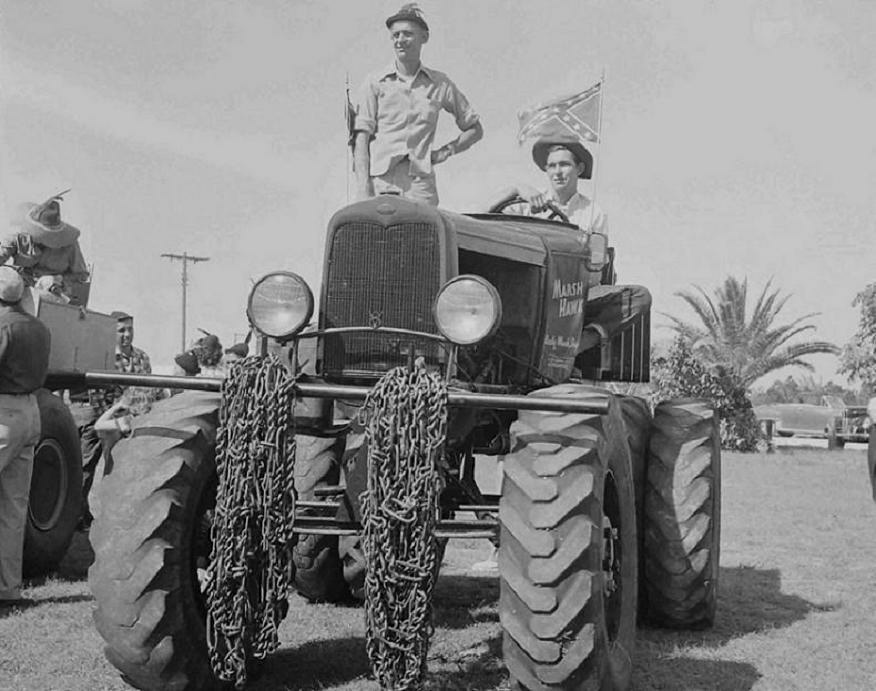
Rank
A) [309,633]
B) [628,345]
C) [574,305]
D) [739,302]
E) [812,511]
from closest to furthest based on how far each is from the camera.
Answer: [309,633]
[574,305]
[628,345]
[812,511]
[739,302]

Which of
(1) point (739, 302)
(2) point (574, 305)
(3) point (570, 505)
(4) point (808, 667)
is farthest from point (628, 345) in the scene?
(1) point (739, 302)

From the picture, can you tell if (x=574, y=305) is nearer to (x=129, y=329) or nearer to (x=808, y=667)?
(x=808, y=667)

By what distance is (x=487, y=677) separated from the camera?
530 cm

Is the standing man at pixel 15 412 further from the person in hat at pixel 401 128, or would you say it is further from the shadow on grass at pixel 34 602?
the person in hat at pixel 401 128

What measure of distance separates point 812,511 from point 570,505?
9.74 meters

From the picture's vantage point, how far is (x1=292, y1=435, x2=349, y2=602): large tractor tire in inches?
264

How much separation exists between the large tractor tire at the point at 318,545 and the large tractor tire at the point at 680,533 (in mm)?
1825

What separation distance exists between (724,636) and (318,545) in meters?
2.40

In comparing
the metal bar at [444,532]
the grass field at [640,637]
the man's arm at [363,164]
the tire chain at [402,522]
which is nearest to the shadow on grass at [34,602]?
the grass field at [640,637]

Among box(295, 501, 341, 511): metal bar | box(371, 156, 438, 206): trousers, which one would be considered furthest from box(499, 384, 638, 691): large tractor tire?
box(371, 156, 438, 206): trousers

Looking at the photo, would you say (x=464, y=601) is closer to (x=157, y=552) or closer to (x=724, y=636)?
(x=724, y=636)

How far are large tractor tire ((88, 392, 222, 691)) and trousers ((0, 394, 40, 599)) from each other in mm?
2449

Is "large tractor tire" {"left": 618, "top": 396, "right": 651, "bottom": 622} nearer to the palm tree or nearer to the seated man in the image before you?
the seated man

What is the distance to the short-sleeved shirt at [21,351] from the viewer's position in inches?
272
